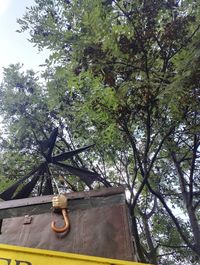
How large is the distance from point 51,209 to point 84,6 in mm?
4515

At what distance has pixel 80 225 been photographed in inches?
158

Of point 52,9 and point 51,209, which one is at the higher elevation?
point 52,9

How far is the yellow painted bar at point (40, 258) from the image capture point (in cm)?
266

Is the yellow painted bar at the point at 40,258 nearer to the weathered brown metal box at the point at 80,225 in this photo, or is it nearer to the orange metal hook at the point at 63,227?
the weathered brown metal box at the point at 80,225

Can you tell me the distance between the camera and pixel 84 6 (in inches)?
260

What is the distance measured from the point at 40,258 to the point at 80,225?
1.36 metres

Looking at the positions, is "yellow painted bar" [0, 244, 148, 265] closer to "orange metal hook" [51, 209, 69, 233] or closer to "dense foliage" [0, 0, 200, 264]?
"orange metal hook" [51, 209, 69, 233]

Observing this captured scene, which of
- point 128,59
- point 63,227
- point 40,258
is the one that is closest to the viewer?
point 40,258

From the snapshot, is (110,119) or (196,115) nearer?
(110,119)

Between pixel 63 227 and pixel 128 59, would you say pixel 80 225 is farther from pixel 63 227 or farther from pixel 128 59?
pixel 128 59

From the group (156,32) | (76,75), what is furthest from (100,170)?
(156,32)

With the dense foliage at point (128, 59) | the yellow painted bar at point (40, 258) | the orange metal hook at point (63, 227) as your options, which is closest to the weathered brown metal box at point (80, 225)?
the orange metal hook at point (63, 227)

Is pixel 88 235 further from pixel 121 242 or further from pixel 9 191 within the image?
pixel 9 191

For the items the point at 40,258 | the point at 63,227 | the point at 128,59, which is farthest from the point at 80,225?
the point at 128,59
